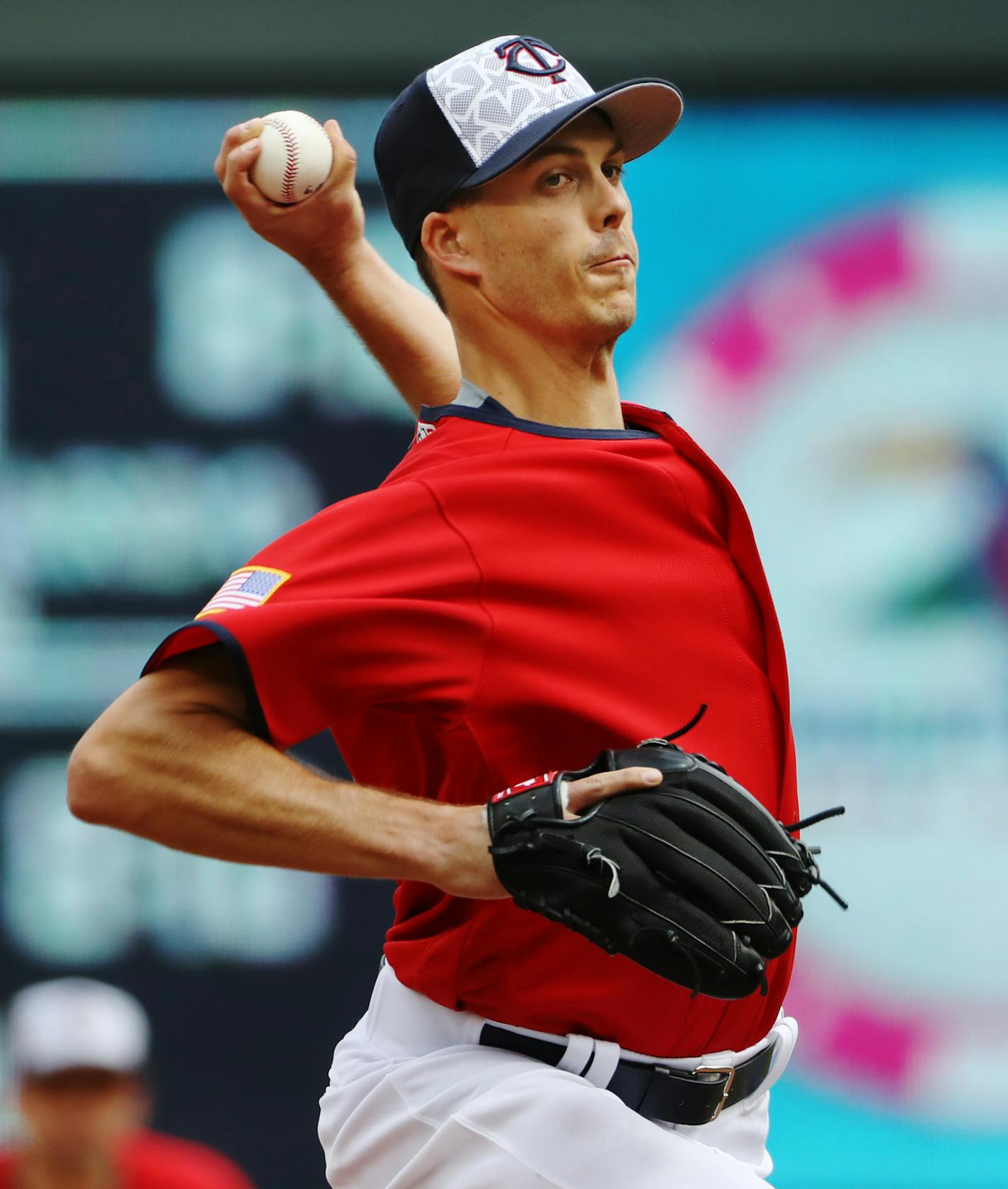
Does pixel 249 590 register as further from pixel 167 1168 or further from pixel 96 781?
pixel 167 1168

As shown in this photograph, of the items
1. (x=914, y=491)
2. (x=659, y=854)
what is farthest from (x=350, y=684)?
(x=914, y=491)

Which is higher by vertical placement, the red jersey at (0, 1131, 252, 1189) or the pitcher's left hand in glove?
the pitcher's left hand in glove

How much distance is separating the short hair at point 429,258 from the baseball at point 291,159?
0.19 m

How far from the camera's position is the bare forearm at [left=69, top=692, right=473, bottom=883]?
1.92m

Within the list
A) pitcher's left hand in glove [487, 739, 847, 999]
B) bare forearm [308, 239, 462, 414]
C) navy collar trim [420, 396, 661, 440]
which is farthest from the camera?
bare forearm [308, 239, 462, 414]

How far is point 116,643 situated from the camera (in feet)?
16.1

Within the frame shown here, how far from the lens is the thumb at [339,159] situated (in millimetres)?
2623

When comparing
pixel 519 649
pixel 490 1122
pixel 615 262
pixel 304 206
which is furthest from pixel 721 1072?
pixel 304 206

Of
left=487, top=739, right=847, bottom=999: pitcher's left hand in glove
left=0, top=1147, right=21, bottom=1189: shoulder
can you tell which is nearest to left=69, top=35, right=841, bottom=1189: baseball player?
left=487, top=739, right=847, bottom=999: pitcher's left hand in glove

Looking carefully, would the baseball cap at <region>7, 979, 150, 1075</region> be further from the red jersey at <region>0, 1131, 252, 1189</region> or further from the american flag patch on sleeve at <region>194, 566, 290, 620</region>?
the american flag patch on sleeve at <region>194, 566, 290, 620</region>

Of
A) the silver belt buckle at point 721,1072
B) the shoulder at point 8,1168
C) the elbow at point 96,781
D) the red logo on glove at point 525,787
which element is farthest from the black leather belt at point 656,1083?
the shoulder at point 8,1168

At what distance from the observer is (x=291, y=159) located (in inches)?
100.0

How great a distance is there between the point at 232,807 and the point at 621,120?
1.11 m

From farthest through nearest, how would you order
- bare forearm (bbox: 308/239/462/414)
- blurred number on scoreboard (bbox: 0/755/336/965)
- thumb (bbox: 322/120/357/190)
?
1. blurred number on scoreboard (bbox: 0/755/336/965)
2. bare forearm (bbox: 308/239/462/414)
3. thumb (bbox: 322/120/357/190)
